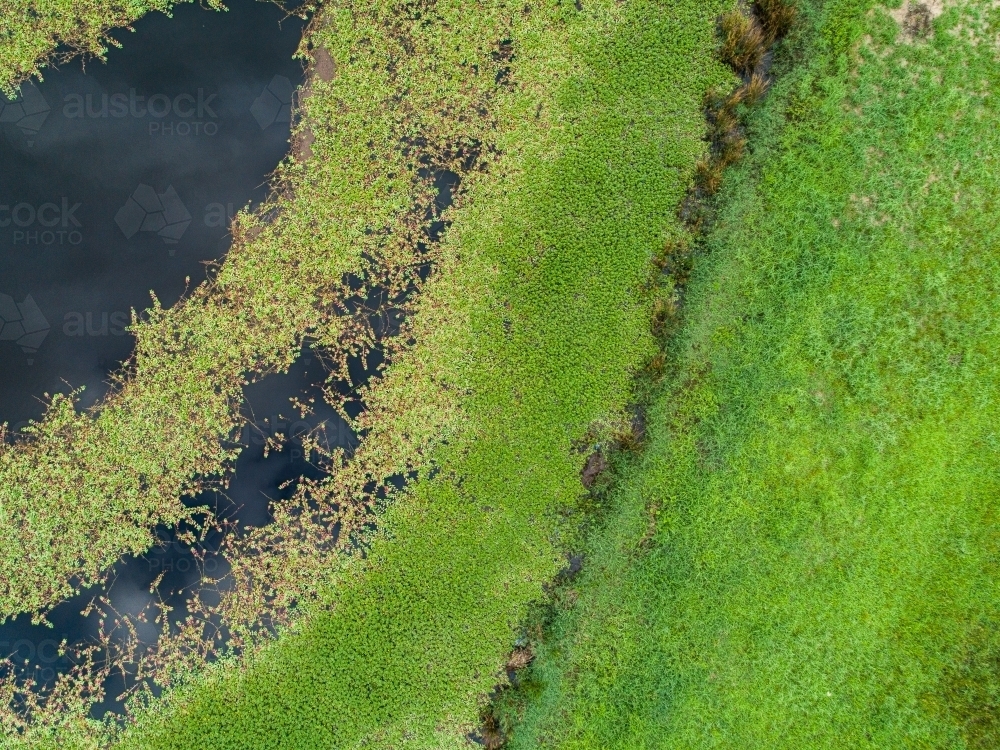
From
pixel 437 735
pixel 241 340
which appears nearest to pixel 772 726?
pixel 437 735

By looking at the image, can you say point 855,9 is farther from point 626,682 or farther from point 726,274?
point 626,682

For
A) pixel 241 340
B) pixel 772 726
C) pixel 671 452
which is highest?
pixel 241 340

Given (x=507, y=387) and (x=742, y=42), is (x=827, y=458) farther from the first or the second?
(x=742, y=42)

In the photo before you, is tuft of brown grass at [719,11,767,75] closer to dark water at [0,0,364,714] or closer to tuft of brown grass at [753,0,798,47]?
tuft of brown grass at [753,0,798,47]

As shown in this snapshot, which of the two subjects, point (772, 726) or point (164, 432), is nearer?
point (772, 726)

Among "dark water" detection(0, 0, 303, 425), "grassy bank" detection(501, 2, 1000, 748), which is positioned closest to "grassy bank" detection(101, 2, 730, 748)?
"grassy bank" detection(501, 2, 1000, 748)
